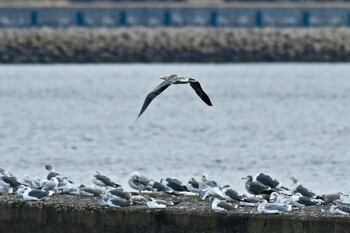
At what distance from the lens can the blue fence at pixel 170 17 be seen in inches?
2657

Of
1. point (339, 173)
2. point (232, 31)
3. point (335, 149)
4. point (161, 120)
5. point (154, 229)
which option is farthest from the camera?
point (232, 31)

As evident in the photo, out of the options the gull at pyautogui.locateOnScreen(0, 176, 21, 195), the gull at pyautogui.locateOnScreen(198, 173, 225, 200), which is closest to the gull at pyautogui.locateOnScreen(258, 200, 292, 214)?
the gull at pyautogui.locateOnScreen(198, 173, 225, 200)

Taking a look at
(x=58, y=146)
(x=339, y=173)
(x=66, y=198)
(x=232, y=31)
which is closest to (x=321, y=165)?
(x=339, y=173)

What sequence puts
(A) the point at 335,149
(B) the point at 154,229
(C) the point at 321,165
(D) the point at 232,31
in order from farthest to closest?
(D) the point at 232,31 → (A) the point at 335,149 → (C) the point at 321,165 → (B) the point at 154,229

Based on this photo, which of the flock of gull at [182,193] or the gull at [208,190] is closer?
the flock of gull at [182,193]

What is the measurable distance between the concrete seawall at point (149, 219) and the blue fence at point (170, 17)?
5061 centimetres

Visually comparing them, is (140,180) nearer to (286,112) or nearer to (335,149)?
(335,149)

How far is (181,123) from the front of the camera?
3803 cm

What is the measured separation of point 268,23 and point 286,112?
26251mm

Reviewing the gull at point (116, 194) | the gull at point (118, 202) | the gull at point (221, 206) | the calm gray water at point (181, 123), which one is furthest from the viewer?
the calm gray water at point (181, 123)

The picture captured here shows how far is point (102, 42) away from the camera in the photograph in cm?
6322

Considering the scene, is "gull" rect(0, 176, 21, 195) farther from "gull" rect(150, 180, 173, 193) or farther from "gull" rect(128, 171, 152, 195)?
"gull" rect(150, 180, 173, 193)

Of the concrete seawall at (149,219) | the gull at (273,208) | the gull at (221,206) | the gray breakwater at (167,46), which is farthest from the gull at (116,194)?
the gray breakwater at (167,46)

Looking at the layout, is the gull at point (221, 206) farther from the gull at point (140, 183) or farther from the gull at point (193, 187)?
the gull at point (140, 183)
